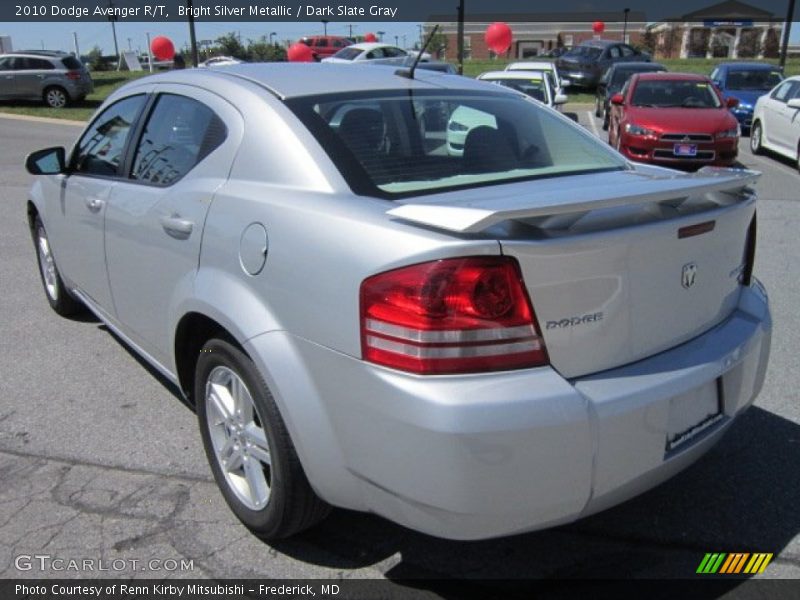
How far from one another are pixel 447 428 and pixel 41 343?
3.75 m

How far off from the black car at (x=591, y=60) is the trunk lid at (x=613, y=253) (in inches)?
1100

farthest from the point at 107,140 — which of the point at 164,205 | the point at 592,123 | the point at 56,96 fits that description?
the point at 56,96

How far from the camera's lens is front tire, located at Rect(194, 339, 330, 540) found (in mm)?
2477

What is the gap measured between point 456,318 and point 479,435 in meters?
0.33

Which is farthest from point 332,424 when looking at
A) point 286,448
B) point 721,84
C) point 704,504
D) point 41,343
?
point 721,84

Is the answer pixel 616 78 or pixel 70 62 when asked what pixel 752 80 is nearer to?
pixel 616 78

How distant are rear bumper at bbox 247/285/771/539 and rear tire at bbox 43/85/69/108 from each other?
25.1 m

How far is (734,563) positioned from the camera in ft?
8.63

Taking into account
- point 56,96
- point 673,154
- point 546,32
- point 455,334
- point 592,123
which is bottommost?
point 592,123

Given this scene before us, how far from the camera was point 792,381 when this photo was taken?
13.4ft

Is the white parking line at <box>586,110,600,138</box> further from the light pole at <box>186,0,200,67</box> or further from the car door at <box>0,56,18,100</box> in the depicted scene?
the car door at <box>0,56,18,100</box>

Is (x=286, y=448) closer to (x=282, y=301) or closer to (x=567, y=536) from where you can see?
(x=282, y=301)

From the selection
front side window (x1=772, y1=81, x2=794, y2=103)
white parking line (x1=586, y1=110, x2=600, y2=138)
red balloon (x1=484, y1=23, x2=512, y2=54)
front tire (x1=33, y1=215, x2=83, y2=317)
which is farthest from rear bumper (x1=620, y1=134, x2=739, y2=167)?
red balloon (x1=484, y1=23, x2=512, y2=54)

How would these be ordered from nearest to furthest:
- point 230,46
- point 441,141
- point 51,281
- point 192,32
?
1. point 441,141
2. point 51,281
3. point 192,32
4. point 230,46
